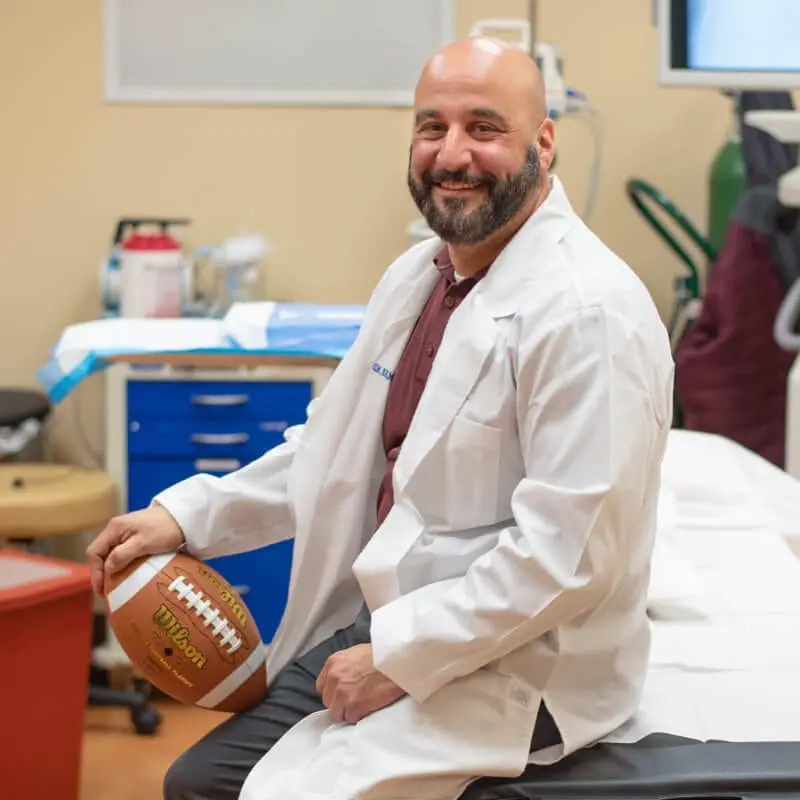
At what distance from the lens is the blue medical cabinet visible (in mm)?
3062

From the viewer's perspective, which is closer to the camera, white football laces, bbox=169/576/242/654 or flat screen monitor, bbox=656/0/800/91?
white football laces, bbox=169/576/242/654

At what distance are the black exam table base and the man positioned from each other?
0.09 feet

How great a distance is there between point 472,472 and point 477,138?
43 centimetres

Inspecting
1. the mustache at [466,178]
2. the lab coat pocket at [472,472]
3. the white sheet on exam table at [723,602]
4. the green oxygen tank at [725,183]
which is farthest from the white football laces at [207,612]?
the green oxygen tank at [725,183]

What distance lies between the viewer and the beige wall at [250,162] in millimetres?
3523

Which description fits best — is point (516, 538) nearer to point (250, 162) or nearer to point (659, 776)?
point (659, 776)

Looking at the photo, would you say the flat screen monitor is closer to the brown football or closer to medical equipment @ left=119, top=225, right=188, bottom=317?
medical equipment @ left=119, top=225, right=188, bottom=317

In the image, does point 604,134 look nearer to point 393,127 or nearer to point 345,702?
point 393,127

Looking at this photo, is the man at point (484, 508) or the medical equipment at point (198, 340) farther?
the medical equipment at point (198, 340)

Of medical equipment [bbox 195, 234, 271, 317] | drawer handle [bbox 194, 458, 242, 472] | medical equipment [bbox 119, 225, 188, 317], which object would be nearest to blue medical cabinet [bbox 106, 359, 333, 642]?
drawer handle [bbox 194, 458, 242, 472]

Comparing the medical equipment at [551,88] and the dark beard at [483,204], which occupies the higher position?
the medical equipment at [551,88]

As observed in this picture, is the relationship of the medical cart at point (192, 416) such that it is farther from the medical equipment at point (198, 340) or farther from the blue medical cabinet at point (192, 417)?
the medical equipment at point (198, 340)

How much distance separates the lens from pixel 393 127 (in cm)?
355

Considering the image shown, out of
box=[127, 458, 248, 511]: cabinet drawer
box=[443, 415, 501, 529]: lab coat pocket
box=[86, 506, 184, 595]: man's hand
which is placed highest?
box=[443, 415, 501, 529]: lab coat pocket
